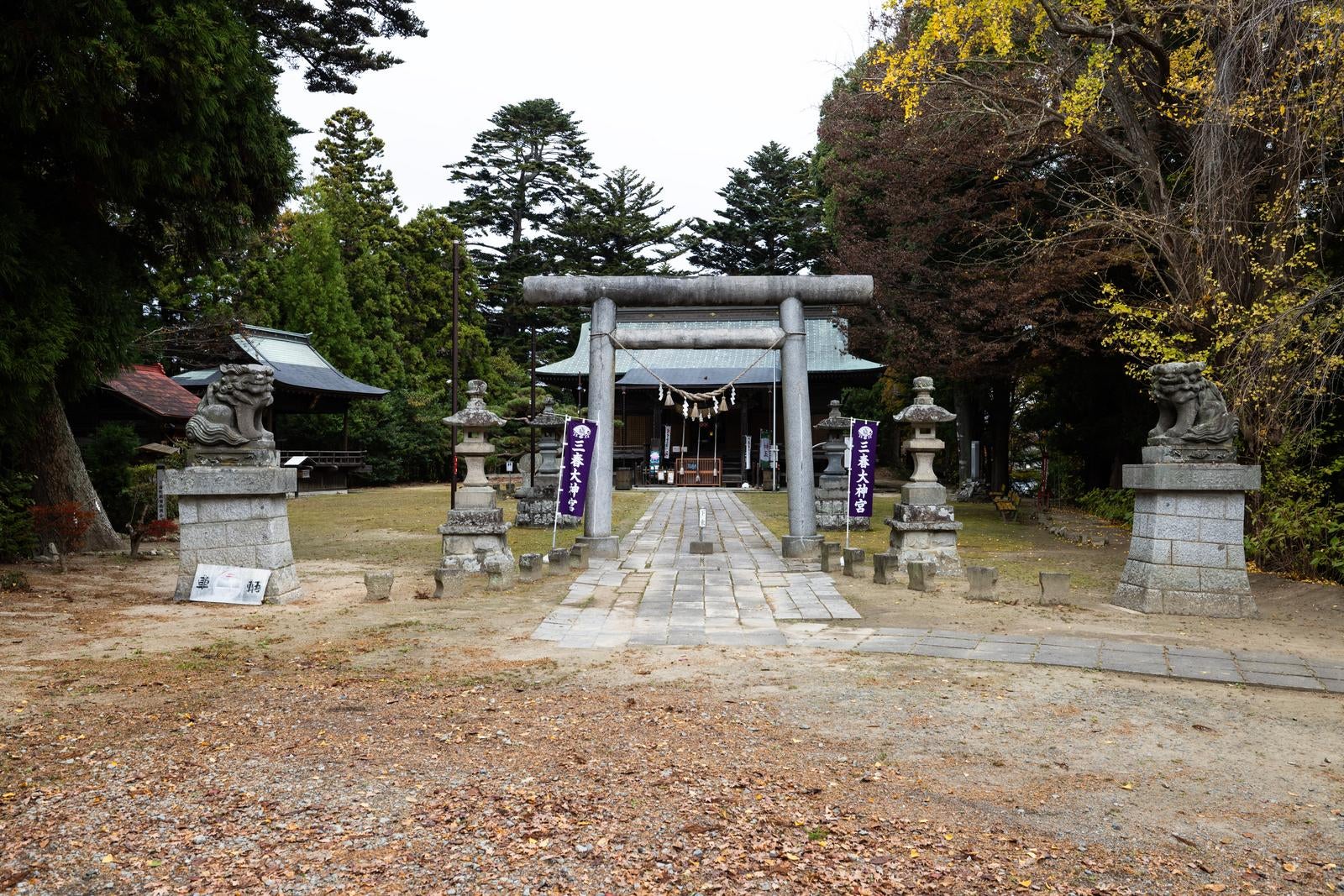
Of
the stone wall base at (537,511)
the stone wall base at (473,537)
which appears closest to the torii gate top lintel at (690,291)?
the stone wall base at (473,537)

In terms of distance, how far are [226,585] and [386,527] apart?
7.80 m

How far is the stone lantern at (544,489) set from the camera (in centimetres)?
1554

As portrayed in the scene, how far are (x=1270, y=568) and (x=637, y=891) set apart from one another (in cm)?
966

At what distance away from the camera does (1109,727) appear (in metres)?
4.06

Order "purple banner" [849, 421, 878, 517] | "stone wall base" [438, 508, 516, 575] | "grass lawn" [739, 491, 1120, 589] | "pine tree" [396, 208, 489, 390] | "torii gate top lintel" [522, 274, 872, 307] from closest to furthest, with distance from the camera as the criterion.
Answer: "stone wall base" [438, 508, 516, 575] < "grass lawn" [739, 491, 1120, 589] < "purple banner" [849, 421, 878, 517] < "torii gate top lintel" [522, 274, 872, 307] < "pine tree" [396, 208, 489, 390]

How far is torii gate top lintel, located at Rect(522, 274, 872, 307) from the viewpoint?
11.0 metres

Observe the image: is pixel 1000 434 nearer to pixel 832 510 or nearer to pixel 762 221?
pixel 832 510

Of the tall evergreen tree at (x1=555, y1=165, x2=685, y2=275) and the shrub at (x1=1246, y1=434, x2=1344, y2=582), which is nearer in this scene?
the shrub at (x1=1246, y1=434, x2=1344, y2=582)

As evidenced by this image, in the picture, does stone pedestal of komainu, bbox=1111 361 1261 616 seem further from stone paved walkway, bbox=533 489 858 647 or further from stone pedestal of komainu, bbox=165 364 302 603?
stone pedestal of komainu, bbox=165 364 302 603

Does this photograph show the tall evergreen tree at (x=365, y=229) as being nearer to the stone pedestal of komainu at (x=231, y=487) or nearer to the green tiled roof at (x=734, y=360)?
the green tiled roof at (x=734, y=360)

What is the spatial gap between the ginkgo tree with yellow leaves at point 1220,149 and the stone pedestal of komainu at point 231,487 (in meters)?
8.60

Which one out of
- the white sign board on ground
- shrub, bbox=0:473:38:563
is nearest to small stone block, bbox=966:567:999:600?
the white sign board on ground

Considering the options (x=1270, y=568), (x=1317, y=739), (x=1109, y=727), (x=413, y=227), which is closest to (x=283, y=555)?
(x=1109, y=727)

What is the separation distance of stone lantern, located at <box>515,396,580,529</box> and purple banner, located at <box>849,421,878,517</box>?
6182 millimetres
